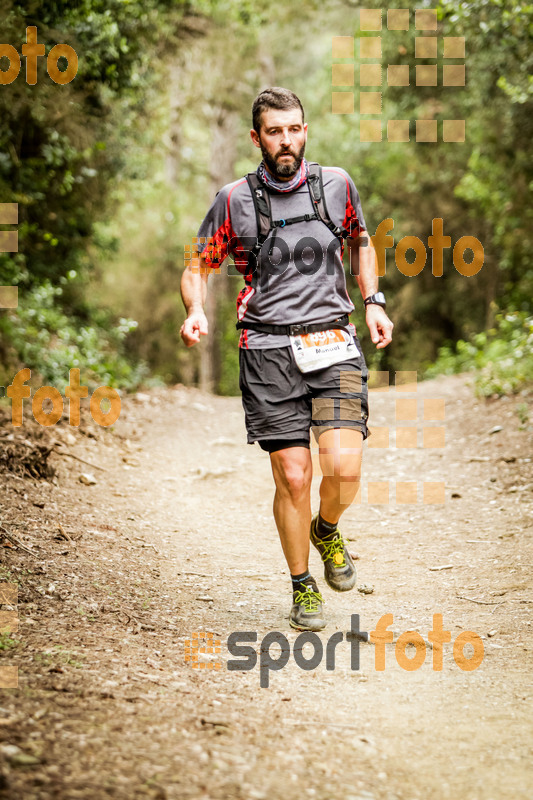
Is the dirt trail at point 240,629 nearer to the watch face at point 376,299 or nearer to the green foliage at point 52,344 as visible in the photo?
the watch face at point 376,299

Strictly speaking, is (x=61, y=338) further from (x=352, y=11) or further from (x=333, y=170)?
(x=352, y=11)

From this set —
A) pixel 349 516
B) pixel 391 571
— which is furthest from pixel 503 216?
pixel 391 571

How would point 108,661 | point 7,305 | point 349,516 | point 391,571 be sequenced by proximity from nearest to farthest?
point 108,661, point 391,571, point 349,516, point 7,305

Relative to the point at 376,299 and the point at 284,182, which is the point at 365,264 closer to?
the point at 376,299

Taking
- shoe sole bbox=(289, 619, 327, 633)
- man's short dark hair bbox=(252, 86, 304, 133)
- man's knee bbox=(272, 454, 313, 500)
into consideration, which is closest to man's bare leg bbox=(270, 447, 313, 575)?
man's knee bbox=(272, 454, 313, 500)

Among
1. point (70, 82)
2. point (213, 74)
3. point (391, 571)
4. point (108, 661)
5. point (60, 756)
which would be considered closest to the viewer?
point (60, 756)

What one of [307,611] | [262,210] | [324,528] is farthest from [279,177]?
[307,611]

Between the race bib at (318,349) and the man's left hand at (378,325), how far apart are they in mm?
173

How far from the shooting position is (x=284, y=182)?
3.85 meters

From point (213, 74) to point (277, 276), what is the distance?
14314mm

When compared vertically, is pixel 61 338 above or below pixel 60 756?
above

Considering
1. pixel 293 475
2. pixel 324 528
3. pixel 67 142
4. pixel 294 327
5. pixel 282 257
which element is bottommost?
pixel 324 528

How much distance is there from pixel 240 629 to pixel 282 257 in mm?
1827

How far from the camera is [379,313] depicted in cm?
395
